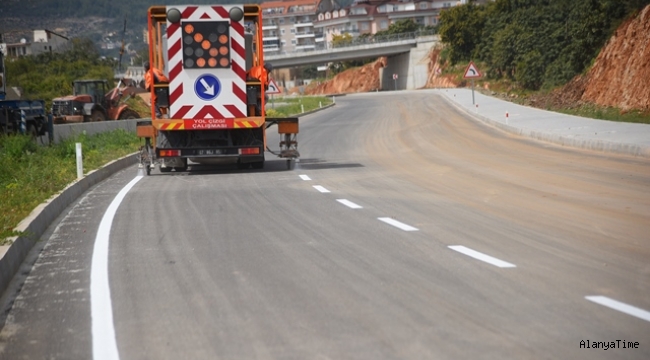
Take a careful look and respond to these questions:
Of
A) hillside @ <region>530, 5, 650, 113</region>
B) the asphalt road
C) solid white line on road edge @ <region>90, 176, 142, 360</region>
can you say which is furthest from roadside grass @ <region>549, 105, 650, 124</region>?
solid white line on road edge @ <region>90, 176, 142, 360</region>

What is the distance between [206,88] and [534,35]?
63.4 metres

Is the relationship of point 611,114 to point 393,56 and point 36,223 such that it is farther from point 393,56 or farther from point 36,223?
point 393,56

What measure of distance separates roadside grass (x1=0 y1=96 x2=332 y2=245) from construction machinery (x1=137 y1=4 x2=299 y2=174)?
2.14 m

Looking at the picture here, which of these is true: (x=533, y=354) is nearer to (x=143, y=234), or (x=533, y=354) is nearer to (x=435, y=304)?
(x=435, y=304)

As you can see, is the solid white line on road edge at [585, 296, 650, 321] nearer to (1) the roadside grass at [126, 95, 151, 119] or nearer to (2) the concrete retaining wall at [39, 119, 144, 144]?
(2) the concrete retaining wall at [39, 119, 144, 144]

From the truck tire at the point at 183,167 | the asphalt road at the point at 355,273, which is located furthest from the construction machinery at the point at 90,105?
the asphalt road at the point at 355,273

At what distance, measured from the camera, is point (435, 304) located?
725cm

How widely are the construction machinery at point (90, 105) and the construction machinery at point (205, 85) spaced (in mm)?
31327

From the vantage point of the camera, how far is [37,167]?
20938mm

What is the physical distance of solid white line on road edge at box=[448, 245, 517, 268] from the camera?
8688 millimetres

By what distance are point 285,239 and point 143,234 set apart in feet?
6.49

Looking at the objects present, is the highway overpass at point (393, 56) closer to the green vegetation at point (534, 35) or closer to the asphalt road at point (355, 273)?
the green vegetation at point (534, 35)

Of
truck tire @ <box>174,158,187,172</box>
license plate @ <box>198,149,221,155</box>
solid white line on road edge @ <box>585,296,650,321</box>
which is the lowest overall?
truck tire @ <box>174,158,187,172</box>

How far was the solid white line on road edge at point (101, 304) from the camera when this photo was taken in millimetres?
6533
